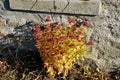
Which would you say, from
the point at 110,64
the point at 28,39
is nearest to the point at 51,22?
the point at 28,39

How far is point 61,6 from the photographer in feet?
15.0

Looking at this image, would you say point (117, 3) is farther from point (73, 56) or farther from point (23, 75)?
point (23, 75)

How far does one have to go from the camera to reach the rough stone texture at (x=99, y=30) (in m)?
4.56

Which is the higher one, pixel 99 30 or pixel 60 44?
pixel 99 30

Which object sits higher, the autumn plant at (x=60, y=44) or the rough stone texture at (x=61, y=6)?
the rough stone texture at (x=61, y=6)

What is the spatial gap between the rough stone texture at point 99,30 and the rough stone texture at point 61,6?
106mm

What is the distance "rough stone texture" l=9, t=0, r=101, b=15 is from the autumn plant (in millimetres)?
148

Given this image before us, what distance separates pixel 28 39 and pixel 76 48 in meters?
0.87

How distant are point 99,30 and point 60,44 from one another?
660mm

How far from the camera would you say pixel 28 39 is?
496cm

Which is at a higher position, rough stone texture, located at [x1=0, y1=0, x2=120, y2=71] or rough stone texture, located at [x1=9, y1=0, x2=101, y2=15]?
rough stone texture, located at [x1=9, y1=0, x2=101, y2=15]

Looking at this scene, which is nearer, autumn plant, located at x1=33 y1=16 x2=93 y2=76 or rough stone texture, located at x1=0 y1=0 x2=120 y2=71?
autumn plant, located at x1=33 y1=16 x2=93 y2=76

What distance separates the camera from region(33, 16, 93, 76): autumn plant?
14.5ft

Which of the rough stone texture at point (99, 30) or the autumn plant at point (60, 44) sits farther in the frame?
the rough stone texture at point (99, 30)
